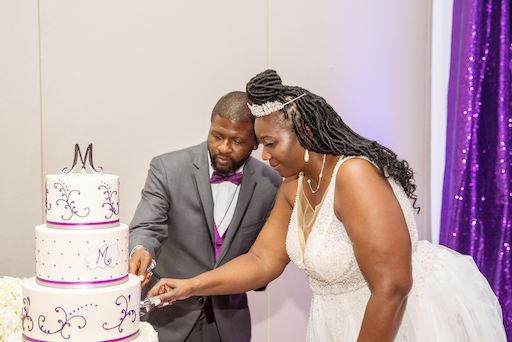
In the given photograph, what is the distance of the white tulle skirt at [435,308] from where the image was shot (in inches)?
83.4

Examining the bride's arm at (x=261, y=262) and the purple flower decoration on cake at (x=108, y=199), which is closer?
the purple flower decoration on cake at (x=108, y=199)

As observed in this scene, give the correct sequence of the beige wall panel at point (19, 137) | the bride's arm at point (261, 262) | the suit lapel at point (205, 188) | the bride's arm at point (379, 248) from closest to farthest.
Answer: the bride's arm at point (379, 248), the bride's arm at point (261, 262), the suit lapel at point (205, 188), the beige wall panel at point (19, 137)

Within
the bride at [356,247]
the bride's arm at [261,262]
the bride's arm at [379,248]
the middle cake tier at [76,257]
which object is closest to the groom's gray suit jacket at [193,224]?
the bride's arm at [261,262]

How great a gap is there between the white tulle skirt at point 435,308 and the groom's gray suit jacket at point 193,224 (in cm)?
55

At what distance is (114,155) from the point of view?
351 cm

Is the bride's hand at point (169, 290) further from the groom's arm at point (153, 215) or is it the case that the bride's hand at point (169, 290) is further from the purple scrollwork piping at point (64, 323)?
the purple scrollwork piping at point (64, 323)

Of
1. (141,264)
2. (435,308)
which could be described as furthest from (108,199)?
(435,308)

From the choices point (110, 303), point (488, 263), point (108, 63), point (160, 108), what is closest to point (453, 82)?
point (488, 263)

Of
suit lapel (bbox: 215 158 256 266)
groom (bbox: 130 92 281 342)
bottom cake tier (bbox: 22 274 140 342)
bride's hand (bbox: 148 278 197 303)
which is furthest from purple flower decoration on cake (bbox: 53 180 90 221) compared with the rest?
suit lapel (bbox: 215 158 256 266)

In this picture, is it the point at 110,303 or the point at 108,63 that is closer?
the point at 110,303

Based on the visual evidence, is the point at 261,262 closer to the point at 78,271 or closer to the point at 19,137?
the point at 78,271

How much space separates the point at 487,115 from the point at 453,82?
0.29 m

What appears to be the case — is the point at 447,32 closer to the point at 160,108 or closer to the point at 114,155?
the point at 160,108

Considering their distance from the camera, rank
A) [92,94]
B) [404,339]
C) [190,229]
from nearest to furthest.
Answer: [404,339], [190,229], [92,94]
